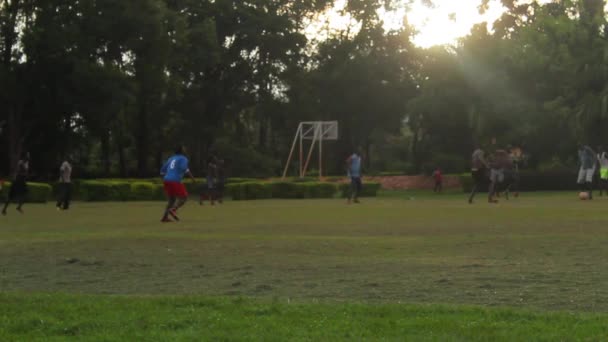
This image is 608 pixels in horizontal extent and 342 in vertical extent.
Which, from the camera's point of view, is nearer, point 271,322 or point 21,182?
point 271,322

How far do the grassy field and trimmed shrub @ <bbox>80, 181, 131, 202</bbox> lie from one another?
Answer: 2310 centimetres

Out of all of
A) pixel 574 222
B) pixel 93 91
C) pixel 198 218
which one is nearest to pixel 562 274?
pixel 574 222

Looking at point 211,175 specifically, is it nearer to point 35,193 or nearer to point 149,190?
point 149,190

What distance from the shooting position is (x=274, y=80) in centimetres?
6681

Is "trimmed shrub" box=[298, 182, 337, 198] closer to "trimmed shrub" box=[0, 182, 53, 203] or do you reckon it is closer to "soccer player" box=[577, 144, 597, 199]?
"trimmed shrub" box=[0, 182, 53, 203]

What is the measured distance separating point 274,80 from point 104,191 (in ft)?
91.3

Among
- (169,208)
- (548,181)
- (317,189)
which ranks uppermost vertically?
(548,181)

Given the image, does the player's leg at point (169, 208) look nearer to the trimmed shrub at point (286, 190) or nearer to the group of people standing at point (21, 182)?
the group of people standing at point (21, 182)

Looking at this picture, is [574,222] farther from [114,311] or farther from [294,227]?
[114,311]

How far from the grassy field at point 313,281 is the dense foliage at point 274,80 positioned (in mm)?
31878

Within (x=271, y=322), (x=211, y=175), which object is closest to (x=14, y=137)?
(x=211, y=175)

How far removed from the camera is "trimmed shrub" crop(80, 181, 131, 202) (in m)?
40.6

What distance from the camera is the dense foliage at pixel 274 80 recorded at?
48188 mm

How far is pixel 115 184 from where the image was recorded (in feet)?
134
